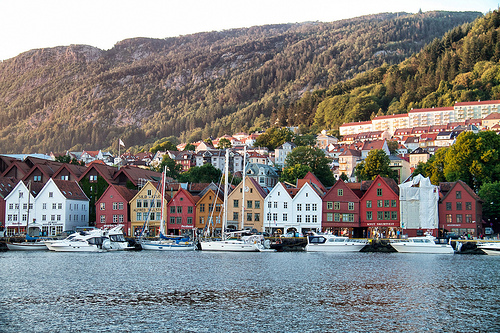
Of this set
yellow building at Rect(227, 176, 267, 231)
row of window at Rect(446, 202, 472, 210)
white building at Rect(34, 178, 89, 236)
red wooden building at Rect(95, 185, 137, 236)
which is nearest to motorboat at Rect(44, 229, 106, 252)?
red wooden building at Rect(95, 185, 137, 236)

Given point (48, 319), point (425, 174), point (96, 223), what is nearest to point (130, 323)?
point (48, 319)

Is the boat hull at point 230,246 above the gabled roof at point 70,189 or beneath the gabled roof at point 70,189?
beneath

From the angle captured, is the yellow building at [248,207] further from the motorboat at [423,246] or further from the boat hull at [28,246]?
the boat hull at [28,246]

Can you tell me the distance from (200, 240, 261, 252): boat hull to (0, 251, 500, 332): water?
507 inches

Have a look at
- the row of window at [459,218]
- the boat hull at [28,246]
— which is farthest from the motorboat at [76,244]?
the row of window at [459,218]

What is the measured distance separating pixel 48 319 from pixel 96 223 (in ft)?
236

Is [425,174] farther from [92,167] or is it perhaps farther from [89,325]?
[89,325]

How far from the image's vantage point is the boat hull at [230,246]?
252ft

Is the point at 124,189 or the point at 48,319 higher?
the point at 124,189

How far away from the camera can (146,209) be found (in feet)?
324

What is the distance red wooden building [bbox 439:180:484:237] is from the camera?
289 ft

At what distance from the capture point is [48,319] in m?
31.1

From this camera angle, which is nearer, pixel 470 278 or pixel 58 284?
pixel 58 284

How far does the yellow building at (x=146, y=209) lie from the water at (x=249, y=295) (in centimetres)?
3470
